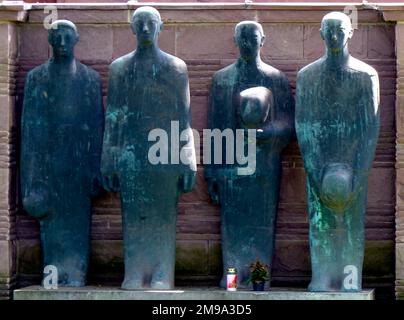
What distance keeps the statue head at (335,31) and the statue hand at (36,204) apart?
7.47 feet

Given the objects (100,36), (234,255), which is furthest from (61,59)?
(234,255)

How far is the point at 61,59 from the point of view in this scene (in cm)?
1088

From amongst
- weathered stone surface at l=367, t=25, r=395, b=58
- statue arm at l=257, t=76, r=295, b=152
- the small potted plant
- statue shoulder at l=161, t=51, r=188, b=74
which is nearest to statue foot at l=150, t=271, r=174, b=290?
the small potted plant

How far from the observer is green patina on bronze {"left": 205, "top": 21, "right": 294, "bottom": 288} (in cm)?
1063

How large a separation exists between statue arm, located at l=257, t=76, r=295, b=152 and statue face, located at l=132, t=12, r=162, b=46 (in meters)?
0.95

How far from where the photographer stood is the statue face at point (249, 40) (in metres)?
10.6

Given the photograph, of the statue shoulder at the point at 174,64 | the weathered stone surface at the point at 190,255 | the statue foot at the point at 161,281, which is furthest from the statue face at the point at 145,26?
the statue foot at the point at 161,281

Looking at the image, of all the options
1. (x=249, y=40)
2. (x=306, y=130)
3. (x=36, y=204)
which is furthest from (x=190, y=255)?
(x=249, y=40)

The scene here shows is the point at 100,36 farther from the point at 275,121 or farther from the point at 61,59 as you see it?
the point at 275,121

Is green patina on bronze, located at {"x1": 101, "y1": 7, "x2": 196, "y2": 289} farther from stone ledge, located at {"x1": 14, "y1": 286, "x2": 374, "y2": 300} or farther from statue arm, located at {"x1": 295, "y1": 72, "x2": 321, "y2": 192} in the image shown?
statue arm, located at {"x1": 295, "y1": 72, "x2": 321, "y2": 192}

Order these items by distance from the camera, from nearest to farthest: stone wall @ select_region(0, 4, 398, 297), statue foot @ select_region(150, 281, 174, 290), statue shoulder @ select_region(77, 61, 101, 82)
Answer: statue foot @ select_region(150, 281, 174, 290)
stone wall @ select_region(0, 4, 398, 297)
statue shoulder @ select_region(77, 61, 101, 82)

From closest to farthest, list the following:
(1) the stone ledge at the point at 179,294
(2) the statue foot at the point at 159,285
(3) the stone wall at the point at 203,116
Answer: (1) the stone ledge at the point at 179,294, (2) the statue foot at the point at 159,285, (3) the stone wall at the point at 203,116

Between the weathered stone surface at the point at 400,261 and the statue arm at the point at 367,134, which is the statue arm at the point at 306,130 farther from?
the weathered stone surface at the point at 400,261

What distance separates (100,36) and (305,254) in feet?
7.06
